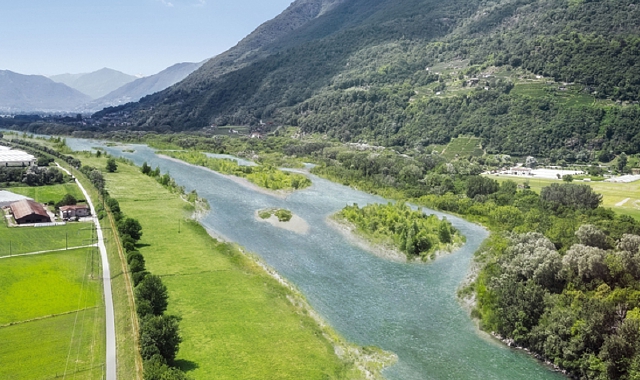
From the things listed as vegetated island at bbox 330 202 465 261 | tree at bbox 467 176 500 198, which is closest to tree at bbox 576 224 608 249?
vegetated island at bbox 330 202 465 261

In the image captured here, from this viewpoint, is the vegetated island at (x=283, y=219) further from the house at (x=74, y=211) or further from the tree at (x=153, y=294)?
the tree at (x=153, y=294)

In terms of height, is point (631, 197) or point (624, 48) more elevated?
point (624, 48)

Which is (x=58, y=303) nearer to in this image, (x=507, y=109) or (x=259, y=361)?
(x=259, y=361)

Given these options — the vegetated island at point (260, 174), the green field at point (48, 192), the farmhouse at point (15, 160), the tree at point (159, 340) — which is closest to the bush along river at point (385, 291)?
the vegetated island at point (260, 174)

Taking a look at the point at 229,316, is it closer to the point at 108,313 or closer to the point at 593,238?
the point at 108,313

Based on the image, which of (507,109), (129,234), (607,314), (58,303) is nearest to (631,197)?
(607,314)

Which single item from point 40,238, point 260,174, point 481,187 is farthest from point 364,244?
point 260,174

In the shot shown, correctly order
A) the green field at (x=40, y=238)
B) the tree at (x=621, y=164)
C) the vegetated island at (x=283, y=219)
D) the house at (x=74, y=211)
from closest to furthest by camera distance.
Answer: the green field at (x=40, y=238) → the house at (x=74, y=211) → the vegetated island at (x=283, y=219) → the tree at (x=621, y=164)
